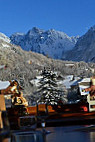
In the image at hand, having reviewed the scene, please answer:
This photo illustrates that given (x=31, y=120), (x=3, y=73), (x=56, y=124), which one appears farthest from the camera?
(x=3, y=73)

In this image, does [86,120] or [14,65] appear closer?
[86,120]

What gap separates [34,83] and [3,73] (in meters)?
14.7

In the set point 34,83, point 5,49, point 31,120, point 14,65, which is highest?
point 5,49

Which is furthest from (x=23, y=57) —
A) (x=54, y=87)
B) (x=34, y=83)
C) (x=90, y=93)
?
(x=90, y=93)

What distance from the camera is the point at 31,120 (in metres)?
1.71

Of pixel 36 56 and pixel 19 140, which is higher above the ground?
pixel 36 56

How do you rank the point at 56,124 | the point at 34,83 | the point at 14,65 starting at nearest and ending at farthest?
the point at 56,124 < the point at 34,83 < the point at 14,65

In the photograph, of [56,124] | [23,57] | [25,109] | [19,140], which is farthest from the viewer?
[23,57]

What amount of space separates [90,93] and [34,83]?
6557 centimetres

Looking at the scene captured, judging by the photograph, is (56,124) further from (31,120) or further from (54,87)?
(54,87)

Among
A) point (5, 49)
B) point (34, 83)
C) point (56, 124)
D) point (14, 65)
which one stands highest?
point (5, 49)

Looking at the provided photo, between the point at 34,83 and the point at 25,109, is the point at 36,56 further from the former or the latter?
the point at 25,109

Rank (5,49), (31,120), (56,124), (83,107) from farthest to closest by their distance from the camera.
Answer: (5,49) → (83,107) → (56,124) → (31,120)

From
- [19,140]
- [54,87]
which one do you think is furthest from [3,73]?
[19,140]
